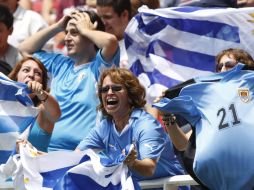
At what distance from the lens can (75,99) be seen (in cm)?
837

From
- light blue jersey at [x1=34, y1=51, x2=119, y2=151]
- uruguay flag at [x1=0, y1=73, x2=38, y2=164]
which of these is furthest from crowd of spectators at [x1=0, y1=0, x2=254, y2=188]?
uruguay flag at [x1=0, y1=73, x2=38, y2=164]

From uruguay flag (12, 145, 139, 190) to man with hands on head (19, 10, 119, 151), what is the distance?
1018mm

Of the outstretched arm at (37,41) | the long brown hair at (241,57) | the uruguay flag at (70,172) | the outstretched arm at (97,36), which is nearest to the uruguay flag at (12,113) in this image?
the uruguay flag at (70,172)

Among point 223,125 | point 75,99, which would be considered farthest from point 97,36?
point 223,125

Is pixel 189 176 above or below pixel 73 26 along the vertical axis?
below

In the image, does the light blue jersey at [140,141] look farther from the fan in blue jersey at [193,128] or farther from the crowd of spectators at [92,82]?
the fan in blue jersey at [193,128]

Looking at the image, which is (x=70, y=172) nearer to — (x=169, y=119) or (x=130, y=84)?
(x=169, y=119)

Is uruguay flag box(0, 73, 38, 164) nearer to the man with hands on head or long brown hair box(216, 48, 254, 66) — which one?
the man with hands on head

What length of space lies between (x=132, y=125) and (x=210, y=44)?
1.42 m

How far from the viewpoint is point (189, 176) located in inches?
273

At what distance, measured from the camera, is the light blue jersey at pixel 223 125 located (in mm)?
6340

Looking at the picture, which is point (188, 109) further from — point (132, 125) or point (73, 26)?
point (73, 26)

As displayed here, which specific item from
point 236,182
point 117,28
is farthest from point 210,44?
point 236,182

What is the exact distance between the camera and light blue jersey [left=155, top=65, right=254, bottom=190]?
250 inches
